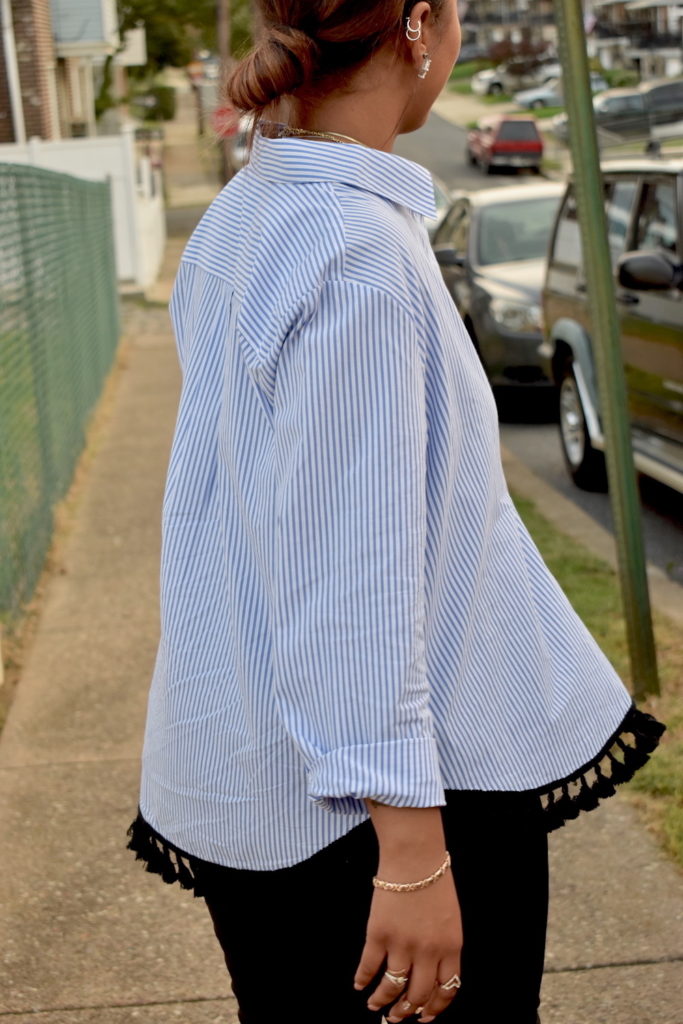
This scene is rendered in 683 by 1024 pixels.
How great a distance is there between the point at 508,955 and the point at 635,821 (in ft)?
7.07

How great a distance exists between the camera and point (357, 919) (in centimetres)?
157

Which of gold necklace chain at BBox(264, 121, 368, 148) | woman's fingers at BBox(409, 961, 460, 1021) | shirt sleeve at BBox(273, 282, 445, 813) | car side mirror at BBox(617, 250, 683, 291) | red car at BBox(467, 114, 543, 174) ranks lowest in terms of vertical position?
red car at BBox(467, 114, 543, 174)

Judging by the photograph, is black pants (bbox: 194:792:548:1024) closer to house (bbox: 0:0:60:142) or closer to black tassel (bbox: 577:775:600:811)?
black tassel (bbox: 577:775:600:811)

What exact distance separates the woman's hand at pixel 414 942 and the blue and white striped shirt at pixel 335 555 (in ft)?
0.37

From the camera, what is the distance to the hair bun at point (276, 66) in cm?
147

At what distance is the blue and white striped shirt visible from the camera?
53.3 inches

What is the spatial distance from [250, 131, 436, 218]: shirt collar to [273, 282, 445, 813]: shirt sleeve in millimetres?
170

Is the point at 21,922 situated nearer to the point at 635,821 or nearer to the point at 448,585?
the point at 635,821

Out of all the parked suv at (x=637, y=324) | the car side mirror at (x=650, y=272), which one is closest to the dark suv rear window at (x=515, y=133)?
the parked suv at (x=637, y=324)

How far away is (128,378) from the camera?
12.7 metres

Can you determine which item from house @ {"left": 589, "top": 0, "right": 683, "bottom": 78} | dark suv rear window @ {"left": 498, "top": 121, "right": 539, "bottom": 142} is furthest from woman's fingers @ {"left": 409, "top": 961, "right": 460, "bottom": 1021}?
dark suv rear window @ {"left": 498, "top": 121, "right": 539, "bottom": 142}

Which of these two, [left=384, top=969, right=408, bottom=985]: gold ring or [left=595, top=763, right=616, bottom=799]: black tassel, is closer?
[left=384, top=969, right=408, bottom=985]: gold ring

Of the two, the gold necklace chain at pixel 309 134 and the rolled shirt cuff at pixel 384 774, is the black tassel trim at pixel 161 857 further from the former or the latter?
the gold necklace chain at pixel 309 134

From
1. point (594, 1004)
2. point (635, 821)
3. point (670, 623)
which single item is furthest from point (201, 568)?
point (670, 623)
